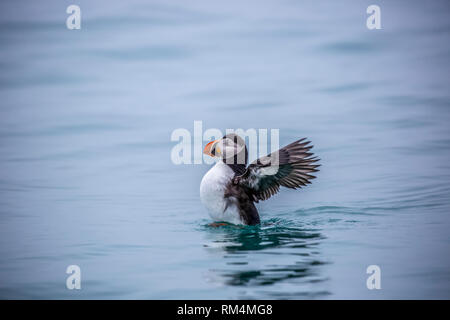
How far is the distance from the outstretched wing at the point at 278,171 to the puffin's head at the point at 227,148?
276 millimetres

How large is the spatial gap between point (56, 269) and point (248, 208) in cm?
236

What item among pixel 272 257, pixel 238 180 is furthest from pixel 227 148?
pixel 272 257

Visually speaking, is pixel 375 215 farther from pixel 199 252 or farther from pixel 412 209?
pixel 199 252

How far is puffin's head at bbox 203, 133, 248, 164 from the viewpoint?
7.32 m

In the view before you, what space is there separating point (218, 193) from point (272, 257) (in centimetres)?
147

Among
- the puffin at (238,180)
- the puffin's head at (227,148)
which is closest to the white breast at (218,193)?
the puffin at (238,180)

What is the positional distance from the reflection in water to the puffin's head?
32.6 inches

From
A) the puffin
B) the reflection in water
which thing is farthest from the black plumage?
the reflection in water

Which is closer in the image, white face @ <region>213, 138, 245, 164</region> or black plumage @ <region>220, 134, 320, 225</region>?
black plumage @ <region>220, 134, 320, 225</region>

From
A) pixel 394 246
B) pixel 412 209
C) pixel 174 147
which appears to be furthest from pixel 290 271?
pixel 174 147

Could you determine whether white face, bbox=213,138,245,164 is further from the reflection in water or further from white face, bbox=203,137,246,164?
the reflection in water

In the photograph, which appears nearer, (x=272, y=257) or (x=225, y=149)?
(x=272, y=257)

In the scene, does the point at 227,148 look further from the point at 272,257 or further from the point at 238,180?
the point at 272,257

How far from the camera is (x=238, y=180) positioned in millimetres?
7242
